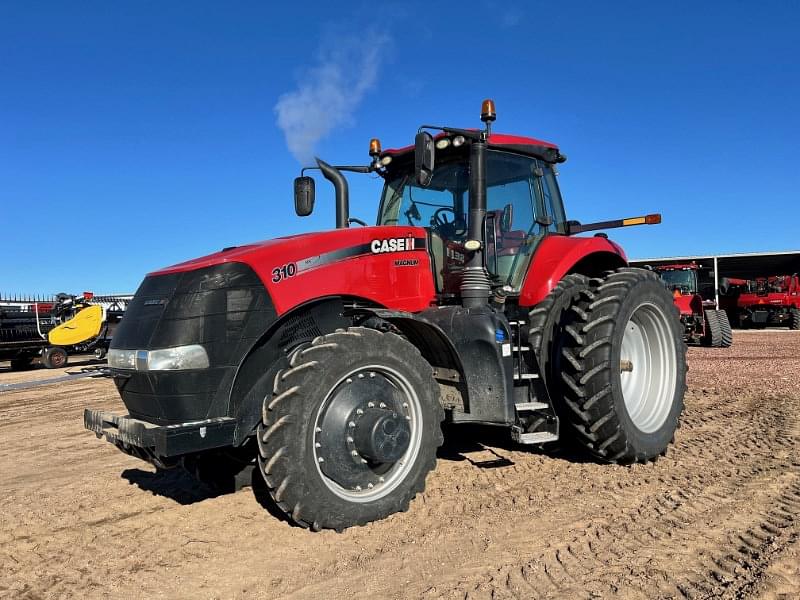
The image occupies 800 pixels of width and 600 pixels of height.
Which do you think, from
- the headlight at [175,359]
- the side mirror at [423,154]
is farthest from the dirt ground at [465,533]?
the side mirror at [423,154]

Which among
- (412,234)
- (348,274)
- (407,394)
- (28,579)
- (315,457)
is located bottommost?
(28,579)

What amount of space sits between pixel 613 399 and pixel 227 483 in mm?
2762

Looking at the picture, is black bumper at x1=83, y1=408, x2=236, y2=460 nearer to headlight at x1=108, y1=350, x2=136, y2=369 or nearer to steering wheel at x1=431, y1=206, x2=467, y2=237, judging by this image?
headlight at x1=108, y1=350, x2=136, y2=369

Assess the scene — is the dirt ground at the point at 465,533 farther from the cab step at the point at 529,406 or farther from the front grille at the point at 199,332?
the front grille at the point at 199,332

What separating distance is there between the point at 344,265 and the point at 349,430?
1076 mm

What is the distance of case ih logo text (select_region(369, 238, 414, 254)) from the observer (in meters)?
4.11

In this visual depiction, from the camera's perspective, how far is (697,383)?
855cm

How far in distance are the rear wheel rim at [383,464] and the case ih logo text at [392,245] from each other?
3.08 ft

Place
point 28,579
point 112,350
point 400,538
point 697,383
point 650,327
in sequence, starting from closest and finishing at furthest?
1. point 28,579
2. point 400,538
3. point 112,350
4. point 650,327
5. point 697,383

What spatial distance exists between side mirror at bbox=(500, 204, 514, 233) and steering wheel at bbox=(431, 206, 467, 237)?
32 cm

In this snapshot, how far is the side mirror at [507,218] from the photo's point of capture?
4.87m

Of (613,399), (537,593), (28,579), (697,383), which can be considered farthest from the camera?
(697,383)

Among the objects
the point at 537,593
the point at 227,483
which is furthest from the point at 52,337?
the point at 537,593

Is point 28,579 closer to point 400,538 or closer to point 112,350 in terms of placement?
point 112,350
